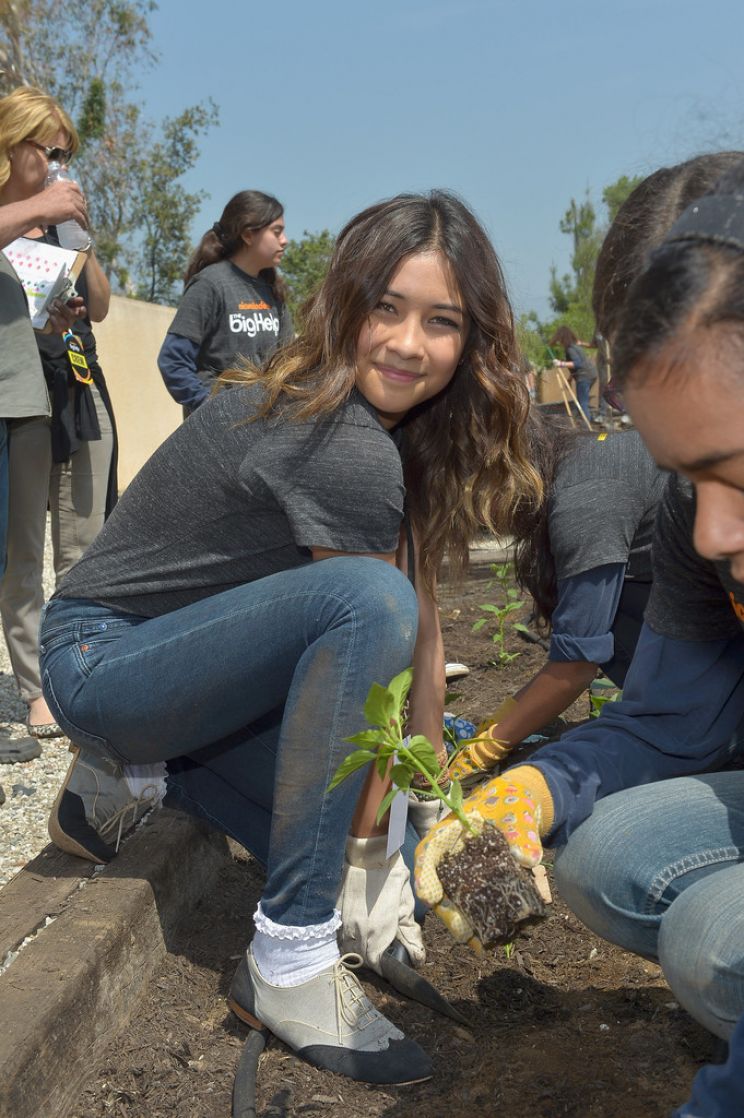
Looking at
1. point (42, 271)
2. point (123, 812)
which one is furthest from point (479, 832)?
point (42, 271)

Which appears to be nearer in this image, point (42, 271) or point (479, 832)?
point (479, 832)

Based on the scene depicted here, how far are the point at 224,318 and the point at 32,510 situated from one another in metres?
1.68

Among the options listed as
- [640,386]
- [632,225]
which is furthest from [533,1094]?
[632,225]

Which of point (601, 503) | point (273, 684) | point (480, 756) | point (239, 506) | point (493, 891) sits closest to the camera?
point (493, 891)

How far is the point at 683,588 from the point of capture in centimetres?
176

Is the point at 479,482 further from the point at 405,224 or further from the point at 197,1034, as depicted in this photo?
the point at 197,1034

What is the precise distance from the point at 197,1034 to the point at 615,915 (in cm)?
79

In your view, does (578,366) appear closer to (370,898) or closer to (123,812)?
(123,812)

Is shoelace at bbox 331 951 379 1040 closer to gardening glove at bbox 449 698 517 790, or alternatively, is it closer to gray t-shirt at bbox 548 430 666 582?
gardening glove at bbox 449 698 517 790

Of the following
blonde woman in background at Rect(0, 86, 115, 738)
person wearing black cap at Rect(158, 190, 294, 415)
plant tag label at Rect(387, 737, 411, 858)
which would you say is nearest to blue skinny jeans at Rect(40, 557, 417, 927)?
plant tag label at Rect(387, 737, 411, 858)

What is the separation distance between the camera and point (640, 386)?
1095 mm

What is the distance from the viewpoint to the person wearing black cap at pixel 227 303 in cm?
473

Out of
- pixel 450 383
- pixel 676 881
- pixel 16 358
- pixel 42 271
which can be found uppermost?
pixel 42 271

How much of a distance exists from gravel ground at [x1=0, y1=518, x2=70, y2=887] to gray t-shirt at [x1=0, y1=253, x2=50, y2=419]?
1070mm
